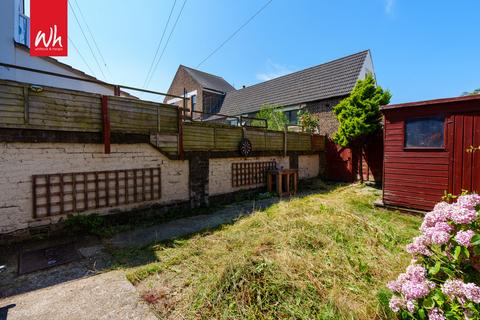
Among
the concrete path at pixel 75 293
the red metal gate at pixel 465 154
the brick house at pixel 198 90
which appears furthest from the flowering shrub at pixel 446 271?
the brick house at pixel 198 90

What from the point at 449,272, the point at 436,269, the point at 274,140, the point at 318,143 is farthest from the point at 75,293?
the point at 318,143

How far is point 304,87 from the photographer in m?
15.7

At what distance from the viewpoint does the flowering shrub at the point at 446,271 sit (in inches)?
70.7

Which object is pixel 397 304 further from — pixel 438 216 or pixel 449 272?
pixel 438 216

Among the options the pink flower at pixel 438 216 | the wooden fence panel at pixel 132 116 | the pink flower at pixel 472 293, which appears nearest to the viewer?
the pink flower at pixel 472 293

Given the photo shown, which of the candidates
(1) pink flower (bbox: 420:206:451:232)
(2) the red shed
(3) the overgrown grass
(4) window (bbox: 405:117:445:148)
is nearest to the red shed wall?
(2) the red shed

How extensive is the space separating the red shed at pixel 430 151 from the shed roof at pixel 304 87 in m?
6.94

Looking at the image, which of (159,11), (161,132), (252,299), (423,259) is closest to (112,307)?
(252,299)

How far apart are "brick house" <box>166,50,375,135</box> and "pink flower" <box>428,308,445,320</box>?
11.9 m

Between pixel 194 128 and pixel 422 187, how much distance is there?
6569 millimetres

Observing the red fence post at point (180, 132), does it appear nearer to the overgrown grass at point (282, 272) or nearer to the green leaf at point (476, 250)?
the overgrown grass at point (282, 272)

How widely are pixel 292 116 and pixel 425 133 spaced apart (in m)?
9.86

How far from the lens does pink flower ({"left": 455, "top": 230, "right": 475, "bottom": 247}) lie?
1844 mm

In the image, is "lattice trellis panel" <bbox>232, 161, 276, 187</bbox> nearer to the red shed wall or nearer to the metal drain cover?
the red shed wall
